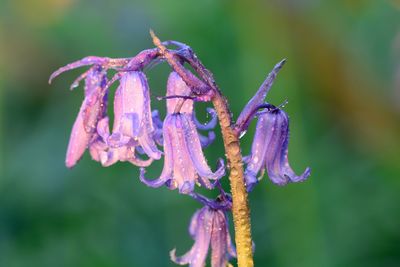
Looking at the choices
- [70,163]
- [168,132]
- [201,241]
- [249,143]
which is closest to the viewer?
[168,132]

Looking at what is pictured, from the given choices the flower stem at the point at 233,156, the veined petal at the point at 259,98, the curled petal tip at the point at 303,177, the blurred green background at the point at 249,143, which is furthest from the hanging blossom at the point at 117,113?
the blurred green background at the point at 249,143

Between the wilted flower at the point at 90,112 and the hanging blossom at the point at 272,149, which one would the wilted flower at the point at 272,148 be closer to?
the hanging blossom at the point at 272,149

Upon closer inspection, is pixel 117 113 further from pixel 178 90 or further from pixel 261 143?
pixel 261 143

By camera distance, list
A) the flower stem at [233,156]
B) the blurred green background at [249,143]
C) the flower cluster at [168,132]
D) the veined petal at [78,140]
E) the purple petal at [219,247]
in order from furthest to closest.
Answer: the blurred green background at [249,143]
the purple petal at [219,247]
the veined petal at [78,140]
the flower cluster at [168,132]
the flower stem at [233,156]

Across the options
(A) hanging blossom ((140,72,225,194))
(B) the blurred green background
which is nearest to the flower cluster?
(A) hanging blossom ((140,72,225,194))

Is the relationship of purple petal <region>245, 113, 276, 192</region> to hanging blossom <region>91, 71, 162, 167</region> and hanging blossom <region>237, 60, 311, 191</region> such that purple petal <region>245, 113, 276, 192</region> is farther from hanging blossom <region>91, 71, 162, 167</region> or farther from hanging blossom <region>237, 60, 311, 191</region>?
hanging blossom <region>91, 71, 162, 167</region>

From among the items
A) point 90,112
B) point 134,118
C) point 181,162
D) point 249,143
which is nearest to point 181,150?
point 181,162

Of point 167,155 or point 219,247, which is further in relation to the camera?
point 219,247

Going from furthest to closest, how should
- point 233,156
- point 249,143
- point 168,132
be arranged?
point 249,143 → point 168,132 → point 233,156

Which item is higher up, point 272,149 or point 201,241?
point 272,149
